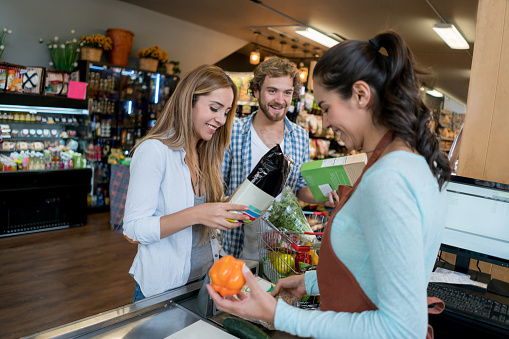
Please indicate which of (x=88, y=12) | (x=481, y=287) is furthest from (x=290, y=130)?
(x=88, y=12)

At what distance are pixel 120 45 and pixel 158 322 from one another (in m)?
6.31

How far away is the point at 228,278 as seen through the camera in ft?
3.42

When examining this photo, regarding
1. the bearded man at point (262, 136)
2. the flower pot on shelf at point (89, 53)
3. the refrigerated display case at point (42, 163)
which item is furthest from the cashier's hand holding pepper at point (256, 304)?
the flower pot on shelf at point (89, 53)

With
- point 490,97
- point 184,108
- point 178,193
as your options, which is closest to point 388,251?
point 178,193

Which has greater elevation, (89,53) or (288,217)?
(89,53)

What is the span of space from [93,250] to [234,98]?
373 cm

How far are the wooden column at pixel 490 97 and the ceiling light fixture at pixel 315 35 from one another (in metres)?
5.88

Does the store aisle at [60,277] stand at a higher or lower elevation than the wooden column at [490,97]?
lower

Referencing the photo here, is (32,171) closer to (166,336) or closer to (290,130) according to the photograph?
(290,130)

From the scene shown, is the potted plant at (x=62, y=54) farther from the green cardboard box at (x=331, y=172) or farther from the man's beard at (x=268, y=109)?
the green cardboard box at (x=331, y=172)

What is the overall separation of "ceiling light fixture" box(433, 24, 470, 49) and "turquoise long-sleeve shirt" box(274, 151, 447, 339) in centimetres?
676

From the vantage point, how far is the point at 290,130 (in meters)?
2.93

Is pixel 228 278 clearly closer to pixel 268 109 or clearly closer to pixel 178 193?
pixel 178 193

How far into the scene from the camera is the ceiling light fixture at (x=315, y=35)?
26.2 ft
